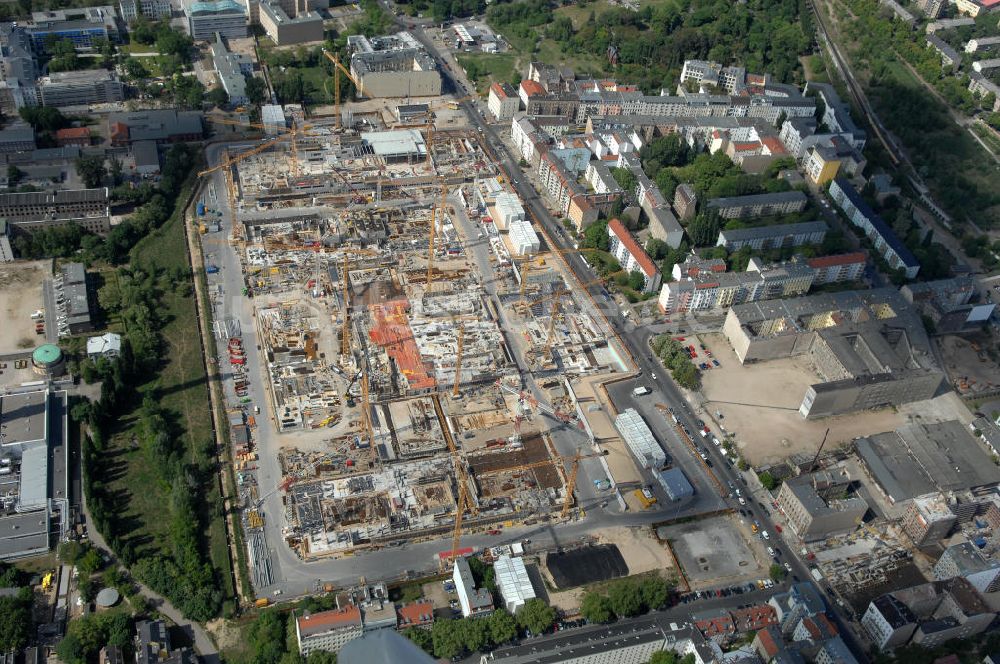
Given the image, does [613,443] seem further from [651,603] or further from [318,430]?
[318,430]

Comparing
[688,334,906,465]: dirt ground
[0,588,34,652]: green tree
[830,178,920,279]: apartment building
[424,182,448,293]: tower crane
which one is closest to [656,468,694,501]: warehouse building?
[688,334,906,465]: dirt ground

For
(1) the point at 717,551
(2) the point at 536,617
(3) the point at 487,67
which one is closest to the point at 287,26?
(3) the point at 487,67

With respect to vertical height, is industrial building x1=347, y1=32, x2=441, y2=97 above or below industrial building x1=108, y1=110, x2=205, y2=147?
above

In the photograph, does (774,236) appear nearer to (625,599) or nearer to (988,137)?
(988,137)

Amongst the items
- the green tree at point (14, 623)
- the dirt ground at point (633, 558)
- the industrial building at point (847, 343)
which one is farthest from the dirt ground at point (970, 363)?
the green tree at point (14, 623)

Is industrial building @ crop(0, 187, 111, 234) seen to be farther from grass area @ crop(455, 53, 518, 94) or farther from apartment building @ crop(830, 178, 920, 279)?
apartment building @ crop(830, 178, 920, 279)

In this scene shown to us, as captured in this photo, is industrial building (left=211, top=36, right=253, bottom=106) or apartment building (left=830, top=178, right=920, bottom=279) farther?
industrial building (left=211, top=36, right=253, bottom=106)

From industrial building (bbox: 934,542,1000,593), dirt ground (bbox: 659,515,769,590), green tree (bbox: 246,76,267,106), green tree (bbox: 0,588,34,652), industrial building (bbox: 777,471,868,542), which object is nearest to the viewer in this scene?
green tree (bbox: 0,588,34,652)

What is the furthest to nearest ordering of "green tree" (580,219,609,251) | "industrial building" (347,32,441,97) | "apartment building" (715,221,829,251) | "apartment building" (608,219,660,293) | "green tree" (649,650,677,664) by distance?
1. "industrial building" (347,32,441,97)
2. "green tree" (580,219,609,251)
3. "apartment building" (715,221,829,251)
4. "apartment building" (608,219,660,293)
5. "green tree" (649,650,677,664)

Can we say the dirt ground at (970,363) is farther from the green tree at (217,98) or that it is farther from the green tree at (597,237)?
the green tree at (217,98)
